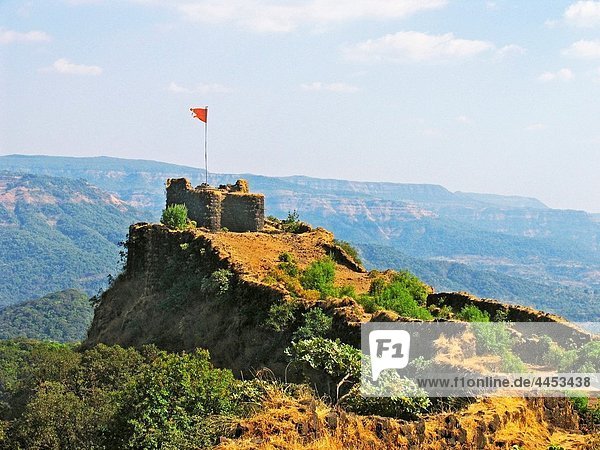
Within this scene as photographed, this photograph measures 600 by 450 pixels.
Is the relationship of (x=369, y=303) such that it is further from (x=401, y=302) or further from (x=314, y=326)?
(x=314, y=326)

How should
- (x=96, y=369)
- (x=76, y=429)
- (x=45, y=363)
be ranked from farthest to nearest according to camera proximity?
1. (x=45, y=363)
2. (x=96, y=369)
3. (x=76, y=429)

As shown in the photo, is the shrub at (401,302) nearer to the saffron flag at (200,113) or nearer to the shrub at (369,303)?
the shrub at (369,303)

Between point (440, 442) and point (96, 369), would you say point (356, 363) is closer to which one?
point (440, 442)

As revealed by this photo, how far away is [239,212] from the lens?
35625mm

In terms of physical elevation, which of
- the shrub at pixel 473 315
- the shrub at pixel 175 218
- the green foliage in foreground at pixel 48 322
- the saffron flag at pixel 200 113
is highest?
the saffron flag at pixel 200 113

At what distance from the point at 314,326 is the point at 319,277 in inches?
292

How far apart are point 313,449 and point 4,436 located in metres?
15.1

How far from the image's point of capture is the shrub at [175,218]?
33.8 metres

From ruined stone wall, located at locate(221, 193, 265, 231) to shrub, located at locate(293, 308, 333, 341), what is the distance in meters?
14.9

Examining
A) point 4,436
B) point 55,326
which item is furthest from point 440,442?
point 55,326

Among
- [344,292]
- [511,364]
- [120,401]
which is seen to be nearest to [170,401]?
[120,401]

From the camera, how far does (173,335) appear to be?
27.5 metres

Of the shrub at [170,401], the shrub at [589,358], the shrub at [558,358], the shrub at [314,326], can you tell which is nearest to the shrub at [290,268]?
the shrub at [314,326]

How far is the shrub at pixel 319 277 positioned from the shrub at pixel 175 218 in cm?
670
